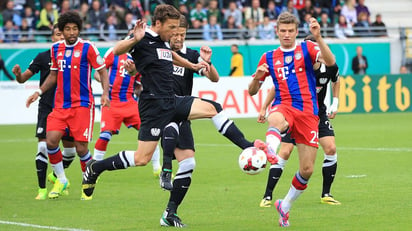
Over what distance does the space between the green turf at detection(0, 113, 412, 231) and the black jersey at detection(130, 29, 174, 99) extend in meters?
1.39

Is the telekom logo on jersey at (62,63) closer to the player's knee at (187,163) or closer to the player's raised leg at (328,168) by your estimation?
the player's knee at (187,163)

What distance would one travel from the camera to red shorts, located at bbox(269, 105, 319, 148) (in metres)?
8.95

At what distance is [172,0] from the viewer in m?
30.4

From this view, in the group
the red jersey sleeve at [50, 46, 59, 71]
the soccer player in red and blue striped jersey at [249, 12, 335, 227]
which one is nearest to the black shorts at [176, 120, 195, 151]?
the soccer player in red and blue striped jersey at [249, 12, 335, 227]

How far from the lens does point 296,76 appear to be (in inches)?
365

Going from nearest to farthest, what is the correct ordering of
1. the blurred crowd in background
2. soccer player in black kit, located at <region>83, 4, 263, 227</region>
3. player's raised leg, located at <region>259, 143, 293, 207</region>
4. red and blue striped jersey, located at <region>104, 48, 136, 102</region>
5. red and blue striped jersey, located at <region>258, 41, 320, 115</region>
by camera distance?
1. soccer player in black kit, located at <region>83, 4, 263, 227</region>
2. red and blue striped jersey, located at <region>258, 41, 320, 115</region>
3. player's raised leg, located at <region>259, 143, 293, 207</region>
4. red and blue striped jersey, located at <region>104, 48, 136, 102</region>
5. the blurred crowd in background

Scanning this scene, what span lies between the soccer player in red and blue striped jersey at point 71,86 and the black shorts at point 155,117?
2.40 m

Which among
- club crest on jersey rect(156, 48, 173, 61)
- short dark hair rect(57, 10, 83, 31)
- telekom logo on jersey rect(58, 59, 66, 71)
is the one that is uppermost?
short dark hair rect(57, 10, 83, 31)

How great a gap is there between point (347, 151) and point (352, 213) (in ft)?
25.5

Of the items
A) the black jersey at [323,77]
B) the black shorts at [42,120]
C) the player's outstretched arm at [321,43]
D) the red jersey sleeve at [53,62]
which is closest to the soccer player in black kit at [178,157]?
the player's outstretched arm at [321,43]

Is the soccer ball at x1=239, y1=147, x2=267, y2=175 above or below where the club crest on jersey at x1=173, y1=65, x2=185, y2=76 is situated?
below

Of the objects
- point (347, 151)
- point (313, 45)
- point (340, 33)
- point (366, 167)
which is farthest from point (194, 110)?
point (340, 33)

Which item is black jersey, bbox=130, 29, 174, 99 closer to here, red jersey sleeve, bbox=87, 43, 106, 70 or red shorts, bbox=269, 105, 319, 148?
red shorts, bbox=269, 105, 319, 148

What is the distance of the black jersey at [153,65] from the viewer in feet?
29.3
